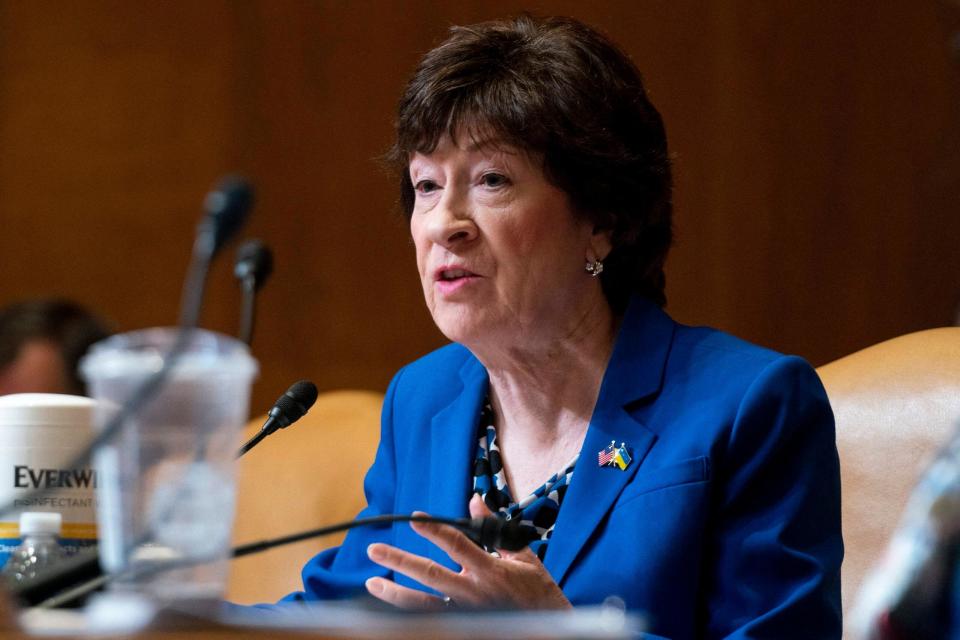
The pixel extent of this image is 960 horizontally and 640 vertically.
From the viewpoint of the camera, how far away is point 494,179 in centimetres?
199

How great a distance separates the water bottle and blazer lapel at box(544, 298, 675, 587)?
0.70m

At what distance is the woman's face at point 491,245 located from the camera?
1976mm

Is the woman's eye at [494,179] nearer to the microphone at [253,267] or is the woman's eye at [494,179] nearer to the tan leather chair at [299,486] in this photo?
the microphone at [253,267]

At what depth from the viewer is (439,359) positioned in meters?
2.35

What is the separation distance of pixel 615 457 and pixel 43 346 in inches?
82.8

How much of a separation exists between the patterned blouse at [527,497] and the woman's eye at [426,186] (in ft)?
1.43

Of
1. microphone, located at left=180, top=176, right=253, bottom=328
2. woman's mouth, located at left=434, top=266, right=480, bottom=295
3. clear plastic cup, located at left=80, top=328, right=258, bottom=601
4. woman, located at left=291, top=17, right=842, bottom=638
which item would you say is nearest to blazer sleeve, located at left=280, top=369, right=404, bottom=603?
woman, located at left=291, top=17, right=842, bottom=638

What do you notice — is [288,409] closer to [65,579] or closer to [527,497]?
[65,579]

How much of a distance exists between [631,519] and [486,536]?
553 millimetres

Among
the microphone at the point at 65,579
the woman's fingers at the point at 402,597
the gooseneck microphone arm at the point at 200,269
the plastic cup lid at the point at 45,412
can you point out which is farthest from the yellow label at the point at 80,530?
the gooseneck microphone arm at the point at 200,269

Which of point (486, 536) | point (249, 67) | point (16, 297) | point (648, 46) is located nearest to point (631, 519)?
point (486, 536)

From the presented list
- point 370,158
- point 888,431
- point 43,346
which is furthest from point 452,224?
point 43,346

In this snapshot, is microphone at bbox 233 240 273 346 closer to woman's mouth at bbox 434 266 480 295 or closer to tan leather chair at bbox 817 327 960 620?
woman's mouth at bbox 434 266 480 295

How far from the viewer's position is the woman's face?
1976 millimetres
